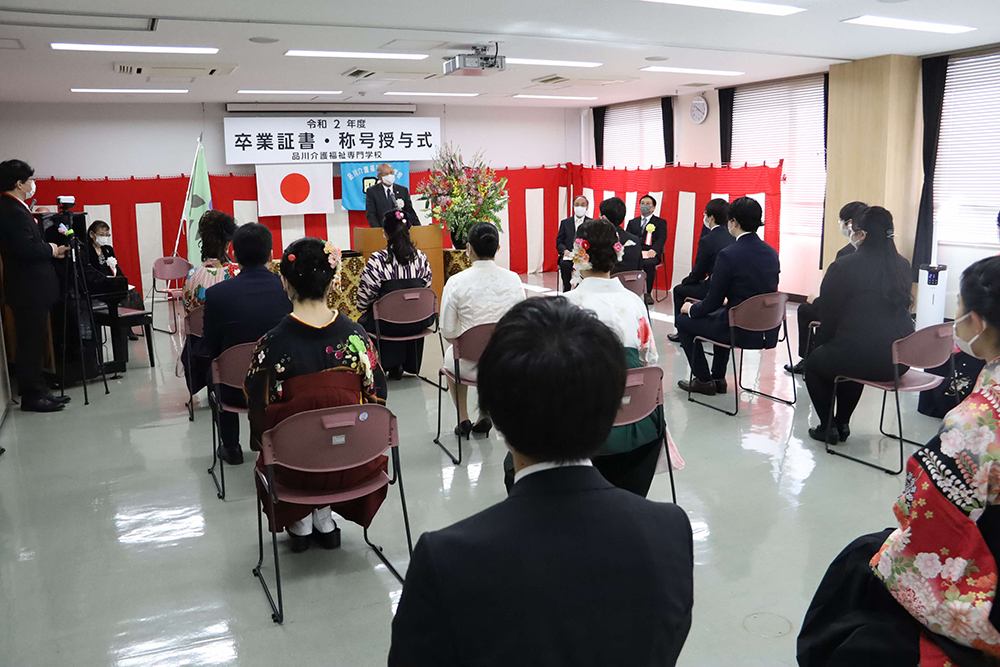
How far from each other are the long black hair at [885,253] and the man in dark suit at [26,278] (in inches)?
204

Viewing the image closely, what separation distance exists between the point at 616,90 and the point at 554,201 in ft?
9.64

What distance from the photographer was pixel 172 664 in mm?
2588

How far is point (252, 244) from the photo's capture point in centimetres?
379

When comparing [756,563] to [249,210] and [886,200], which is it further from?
[249,210]

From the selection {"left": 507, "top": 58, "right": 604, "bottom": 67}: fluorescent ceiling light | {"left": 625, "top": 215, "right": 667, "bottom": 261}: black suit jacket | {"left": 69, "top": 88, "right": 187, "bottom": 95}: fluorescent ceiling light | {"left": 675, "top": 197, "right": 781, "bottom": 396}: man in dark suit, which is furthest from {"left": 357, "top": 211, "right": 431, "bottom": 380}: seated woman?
{"left": 69, "top": 88, "right": 187, "bottom": 95}: fluorescent ceiling light

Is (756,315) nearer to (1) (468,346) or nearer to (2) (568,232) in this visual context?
(1) (468,346)

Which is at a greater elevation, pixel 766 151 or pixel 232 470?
pixel 766 151

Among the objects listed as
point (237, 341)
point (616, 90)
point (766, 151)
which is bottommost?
point (237, 341)

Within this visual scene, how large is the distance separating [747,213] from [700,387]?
1.32m

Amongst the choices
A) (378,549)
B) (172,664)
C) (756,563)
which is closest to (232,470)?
(378,549)

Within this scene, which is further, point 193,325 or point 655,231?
point 655,231

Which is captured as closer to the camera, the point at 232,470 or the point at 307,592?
the point at 307,592

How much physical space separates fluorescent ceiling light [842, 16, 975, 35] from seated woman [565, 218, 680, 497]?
11.8ft

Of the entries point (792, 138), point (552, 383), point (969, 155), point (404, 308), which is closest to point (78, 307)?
point (404, 308)
